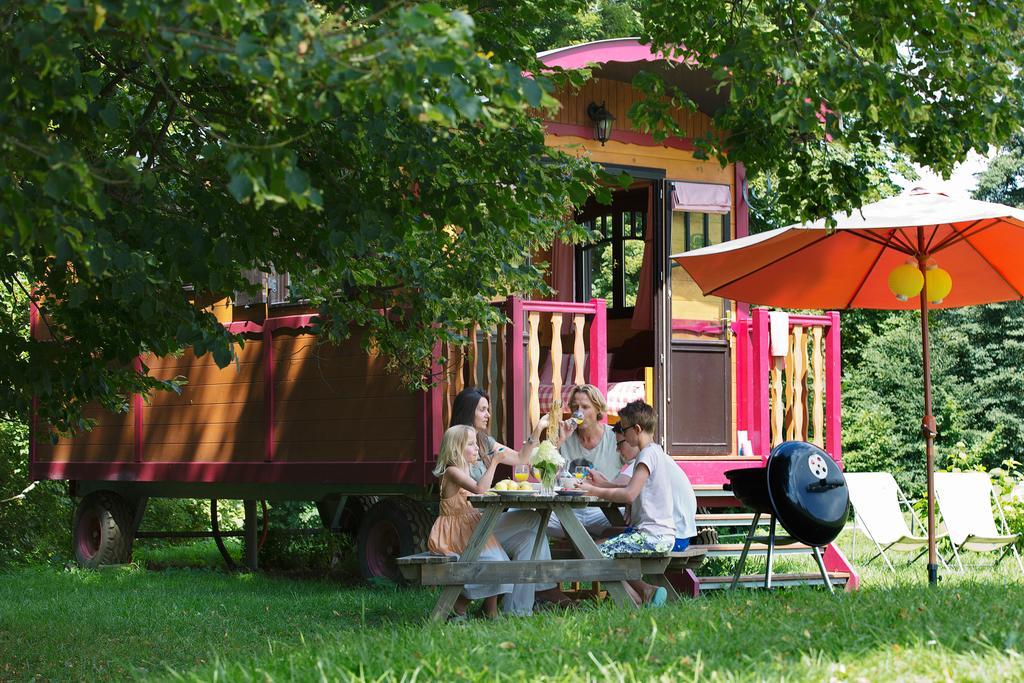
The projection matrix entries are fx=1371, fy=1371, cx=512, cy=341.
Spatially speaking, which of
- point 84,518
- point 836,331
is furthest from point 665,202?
point 84,518

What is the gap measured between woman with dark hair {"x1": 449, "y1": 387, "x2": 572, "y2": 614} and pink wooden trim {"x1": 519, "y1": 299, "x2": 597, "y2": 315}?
40.6 inches

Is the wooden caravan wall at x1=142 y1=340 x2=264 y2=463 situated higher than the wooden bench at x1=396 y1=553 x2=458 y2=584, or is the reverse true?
the wooden caravan wall at x1=142 y1=340 x2=264 y2=463

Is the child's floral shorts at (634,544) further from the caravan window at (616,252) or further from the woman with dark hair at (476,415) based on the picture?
the caravan window at (616,252)

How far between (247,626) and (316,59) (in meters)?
5.19

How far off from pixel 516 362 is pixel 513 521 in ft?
5.65

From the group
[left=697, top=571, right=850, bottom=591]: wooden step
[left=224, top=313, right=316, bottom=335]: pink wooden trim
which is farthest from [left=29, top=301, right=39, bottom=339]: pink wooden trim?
[left=697, top=571, right=850, bottom=591]: wooden step

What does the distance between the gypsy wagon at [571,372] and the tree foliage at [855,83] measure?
2876mm

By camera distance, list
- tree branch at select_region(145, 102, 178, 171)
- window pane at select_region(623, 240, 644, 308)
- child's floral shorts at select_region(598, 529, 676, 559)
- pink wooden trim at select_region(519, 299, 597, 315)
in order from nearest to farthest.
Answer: tree branch at select_region(145, 102, 178, 171)
child's floral shorts at select_region(598, 529, 676, 559)
pink wooden trim at select_region(519, 299, 597, 315)
window pane at select_region(623, 240, 644, 308)

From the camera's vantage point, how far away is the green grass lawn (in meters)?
4.61

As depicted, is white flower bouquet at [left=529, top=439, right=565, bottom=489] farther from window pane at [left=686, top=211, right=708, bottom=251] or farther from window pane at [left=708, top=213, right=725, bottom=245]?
window pane at [left=708, top=213, right=725, bottom=245]

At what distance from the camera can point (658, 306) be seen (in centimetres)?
1045

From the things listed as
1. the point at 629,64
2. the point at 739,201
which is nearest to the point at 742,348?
the point at 739,201

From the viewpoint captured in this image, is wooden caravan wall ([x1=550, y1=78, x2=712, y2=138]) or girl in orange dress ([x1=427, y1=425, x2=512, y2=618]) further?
wooden caravan wall ([x1=550, y1=78, x2=712, y2=138])

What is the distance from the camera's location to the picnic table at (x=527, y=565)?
6570 mm
